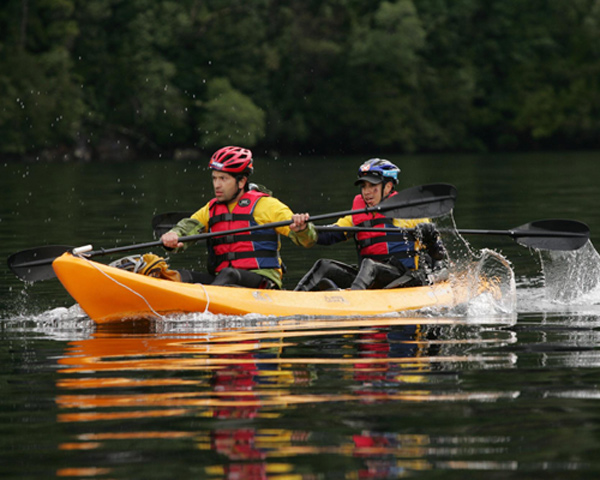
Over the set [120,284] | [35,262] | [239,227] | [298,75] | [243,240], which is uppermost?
[298,75]

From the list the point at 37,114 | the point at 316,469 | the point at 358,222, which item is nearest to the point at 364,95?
the point at 37,114

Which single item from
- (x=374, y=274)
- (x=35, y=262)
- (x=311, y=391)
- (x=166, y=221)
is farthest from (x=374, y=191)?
(x=311, y=391)

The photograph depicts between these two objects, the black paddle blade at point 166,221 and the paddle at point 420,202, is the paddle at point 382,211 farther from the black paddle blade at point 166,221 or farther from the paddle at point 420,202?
the black paddle blade at point 166,221

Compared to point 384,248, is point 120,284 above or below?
below

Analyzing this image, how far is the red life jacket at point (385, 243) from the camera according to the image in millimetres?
10391

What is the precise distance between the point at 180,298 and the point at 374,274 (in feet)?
6.09

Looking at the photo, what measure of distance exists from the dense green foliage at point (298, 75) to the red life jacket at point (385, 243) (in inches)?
1688

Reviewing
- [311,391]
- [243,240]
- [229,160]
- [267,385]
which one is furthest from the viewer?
[243,240]

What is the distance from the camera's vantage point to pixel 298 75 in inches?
2520

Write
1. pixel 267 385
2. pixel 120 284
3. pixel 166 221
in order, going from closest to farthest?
pixel 267 385 → pixel 120 284 → pixel 166 221

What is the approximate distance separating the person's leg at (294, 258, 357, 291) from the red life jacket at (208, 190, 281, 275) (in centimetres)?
60

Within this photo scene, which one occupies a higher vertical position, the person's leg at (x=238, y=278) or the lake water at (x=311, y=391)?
the person's leg at (x=238, y=278)

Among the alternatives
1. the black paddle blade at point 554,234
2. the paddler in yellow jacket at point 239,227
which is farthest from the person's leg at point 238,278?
the black paddle blade at point 554,234

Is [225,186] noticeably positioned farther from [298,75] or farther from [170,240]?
[298,75]
